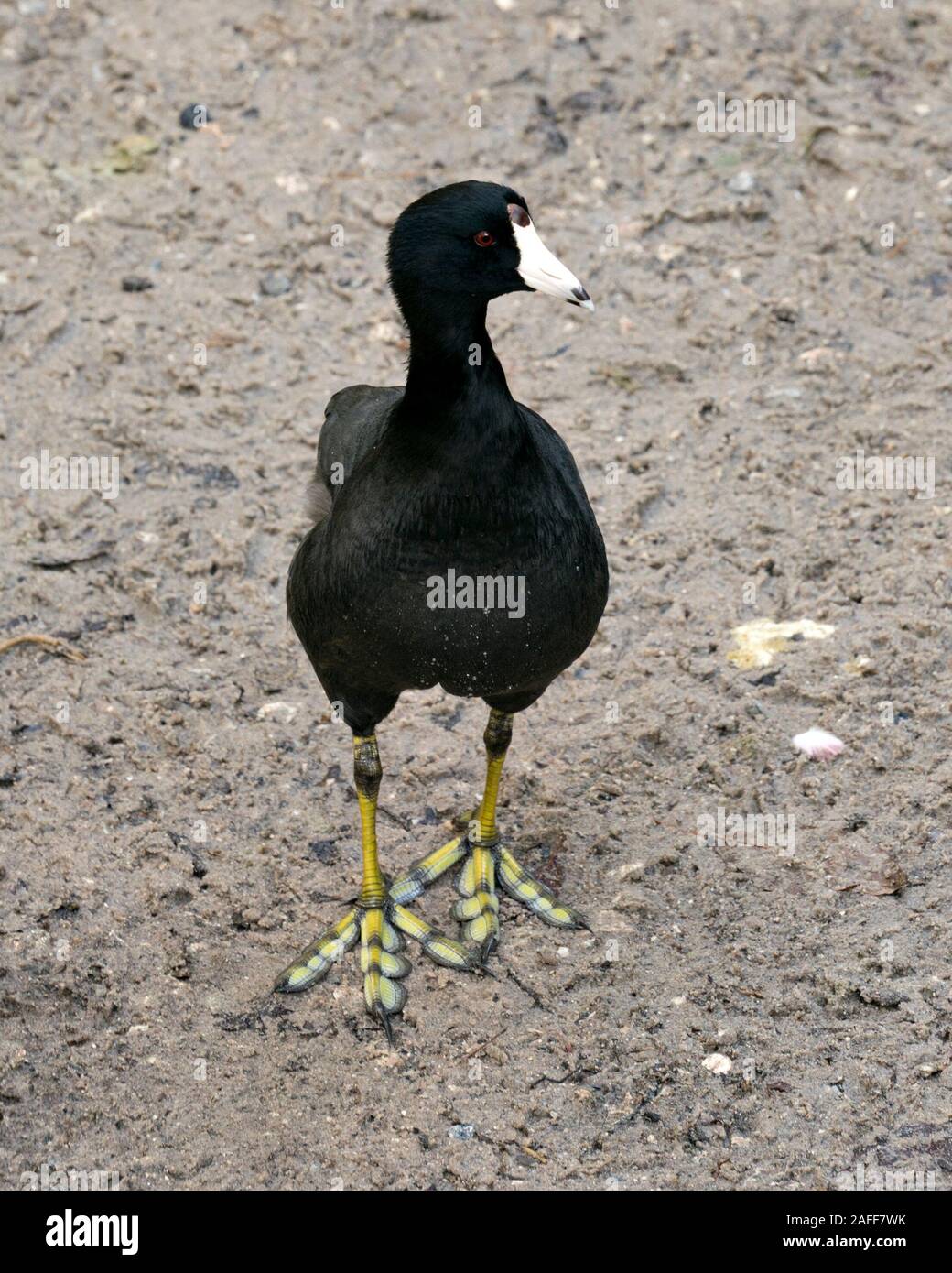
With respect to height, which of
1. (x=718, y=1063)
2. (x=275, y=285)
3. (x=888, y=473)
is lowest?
(x=718, y=1063)

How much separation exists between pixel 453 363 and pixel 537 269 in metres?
0.35

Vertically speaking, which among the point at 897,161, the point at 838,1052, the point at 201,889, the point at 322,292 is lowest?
the point at 838,1052

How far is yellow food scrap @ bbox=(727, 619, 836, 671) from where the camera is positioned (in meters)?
5.60

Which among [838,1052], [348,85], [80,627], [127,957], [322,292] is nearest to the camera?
[838,1052]

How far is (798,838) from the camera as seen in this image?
493cm

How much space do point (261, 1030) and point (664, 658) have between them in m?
2.17

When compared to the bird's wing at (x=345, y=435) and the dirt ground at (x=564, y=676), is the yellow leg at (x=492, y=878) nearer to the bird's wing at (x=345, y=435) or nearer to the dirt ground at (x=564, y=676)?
→ the dirt ground at (x=564, y=676)

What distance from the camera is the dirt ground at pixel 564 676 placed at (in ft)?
13.8

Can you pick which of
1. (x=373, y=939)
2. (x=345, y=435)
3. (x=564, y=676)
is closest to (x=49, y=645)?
(x=345, y=435)

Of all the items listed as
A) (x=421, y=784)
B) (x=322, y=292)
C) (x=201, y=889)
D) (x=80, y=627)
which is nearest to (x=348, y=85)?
(x=322, y=292)

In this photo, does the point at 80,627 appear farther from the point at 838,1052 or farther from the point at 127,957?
the point at 838,1052

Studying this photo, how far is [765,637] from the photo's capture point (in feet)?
18.6

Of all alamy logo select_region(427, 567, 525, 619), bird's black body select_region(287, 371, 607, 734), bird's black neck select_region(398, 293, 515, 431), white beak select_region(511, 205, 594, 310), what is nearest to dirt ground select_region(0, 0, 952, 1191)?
bird's black body select_region(287, 371, 607, 734)
